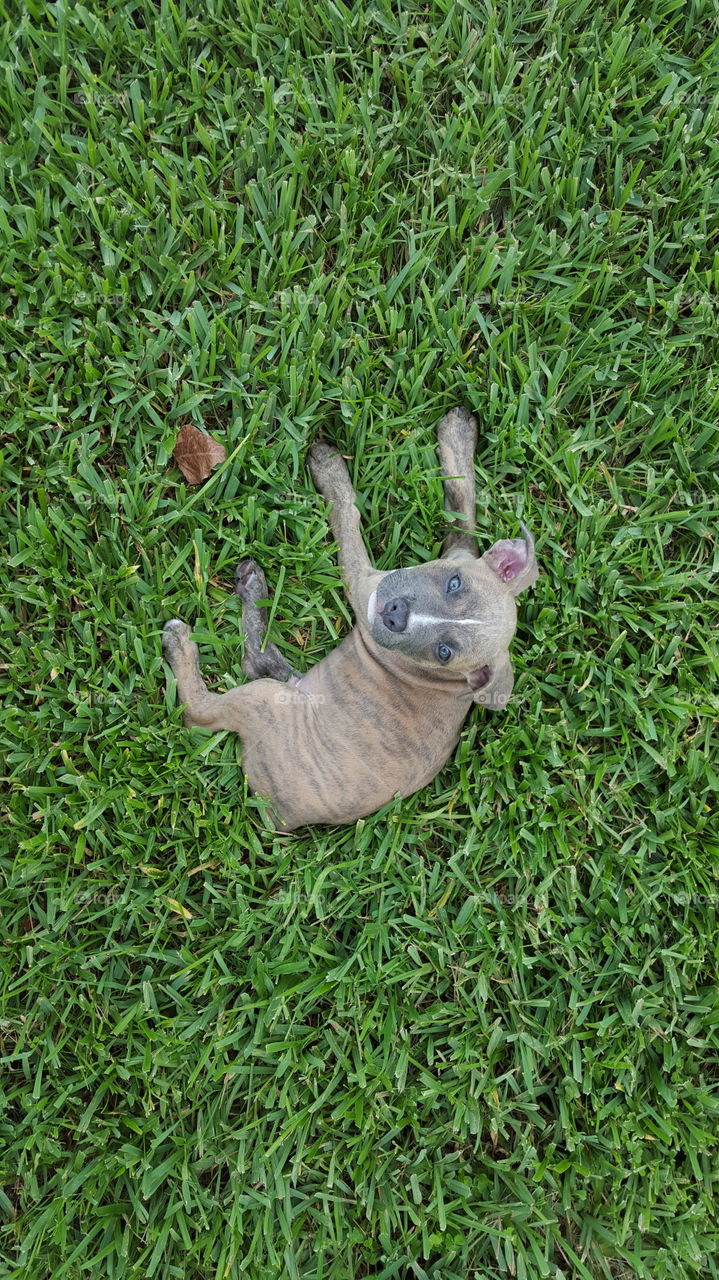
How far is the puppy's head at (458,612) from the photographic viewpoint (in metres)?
3.86

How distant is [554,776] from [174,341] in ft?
10.2

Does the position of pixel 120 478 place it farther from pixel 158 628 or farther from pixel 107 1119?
pixel 107 1119

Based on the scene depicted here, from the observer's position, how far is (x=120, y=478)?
4.36 metres

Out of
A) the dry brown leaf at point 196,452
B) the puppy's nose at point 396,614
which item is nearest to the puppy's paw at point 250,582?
the dry brown leaf at point 196,452

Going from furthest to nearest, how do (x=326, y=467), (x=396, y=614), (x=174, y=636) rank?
(x=326, y=467), (x=174, y=636), (x=396, y=614)

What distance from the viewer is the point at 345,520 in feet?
14.4

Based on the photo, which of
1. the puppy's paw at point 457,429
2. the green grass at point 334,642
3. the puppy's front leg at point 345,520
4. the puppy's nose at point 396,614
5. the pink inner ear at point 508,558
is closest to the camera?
the puppy's nose at point 396,614

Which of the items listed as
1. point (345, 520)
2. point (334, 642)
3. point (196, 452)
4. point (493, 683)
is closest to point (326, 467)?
point (345, 520)

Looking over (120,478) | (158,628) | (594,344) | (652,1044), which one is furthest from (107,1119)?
(594,344)

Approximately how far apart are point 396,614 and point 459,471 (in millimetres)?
1044

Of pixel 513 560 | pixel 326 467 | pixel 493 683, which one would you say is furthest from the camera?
pixel 326 467

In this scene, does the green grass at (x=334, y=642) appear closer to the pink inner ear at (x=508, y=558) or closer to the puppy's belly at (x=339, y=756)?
the puppy's belly at (x=339, y=756)

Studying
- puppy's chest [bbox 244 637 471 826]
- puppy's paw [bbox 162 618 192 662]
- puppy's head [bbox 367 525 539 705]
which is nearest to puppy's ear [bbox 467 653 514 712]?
puppy's head [bbox 367 525 539 705]

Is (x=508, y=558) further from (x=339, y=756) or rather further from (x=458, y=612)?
(x=339, y=756)
